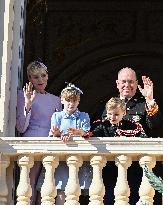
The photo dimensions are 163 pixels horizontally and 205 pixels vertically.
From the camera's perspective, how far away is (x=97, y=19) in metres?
14.9

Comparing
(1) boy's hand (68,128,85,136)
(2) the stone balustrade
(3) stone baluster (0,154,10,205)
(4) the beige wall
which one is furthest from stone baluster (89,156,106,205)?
(4) the beige wall

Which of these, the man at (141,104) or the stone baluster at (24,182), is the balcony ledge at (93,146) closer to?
the stone baluster at (24,182)

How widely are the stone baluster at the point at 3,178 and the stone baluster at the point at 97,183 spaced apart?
2.37 ft

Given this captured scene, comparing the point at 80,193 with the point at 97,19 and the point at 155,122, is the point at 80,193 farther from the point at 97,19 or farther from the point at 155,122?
the point at 97,19

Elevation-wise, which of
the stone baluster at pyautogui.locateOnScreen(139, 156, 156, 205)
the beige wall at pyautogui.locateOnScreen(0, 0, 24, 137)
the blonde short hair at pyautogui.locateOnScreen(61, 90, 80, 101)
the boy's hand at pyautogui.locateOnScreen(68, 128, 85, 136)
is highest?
the beige wall at pyautogui.locateOnScreen(0, 0, 24, 137)

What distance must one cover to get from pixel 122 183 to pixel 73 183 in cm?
41

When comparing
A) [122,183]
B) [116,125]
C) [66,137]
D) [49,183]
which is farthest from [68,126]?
[122,183]

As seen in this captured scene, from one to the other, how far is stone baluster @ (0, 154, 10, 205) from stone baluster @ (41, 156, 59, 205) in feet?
1.09

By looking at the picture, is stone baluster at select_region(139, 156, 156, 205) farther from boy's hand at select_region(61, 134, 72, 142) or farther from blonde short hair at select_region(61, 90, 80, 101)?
blonde short hair at select_region(61, 90, 80, 101)

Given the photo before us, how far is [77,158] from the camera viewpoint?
7730mm

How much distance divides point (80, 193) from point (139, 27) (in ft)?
24.8

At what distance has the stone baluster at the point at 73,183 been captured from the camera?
7.61 metres

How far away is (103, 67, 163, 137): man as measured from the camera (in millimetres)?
7855

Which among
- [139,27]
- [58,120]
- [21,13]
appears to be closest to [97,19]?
[139,27]
